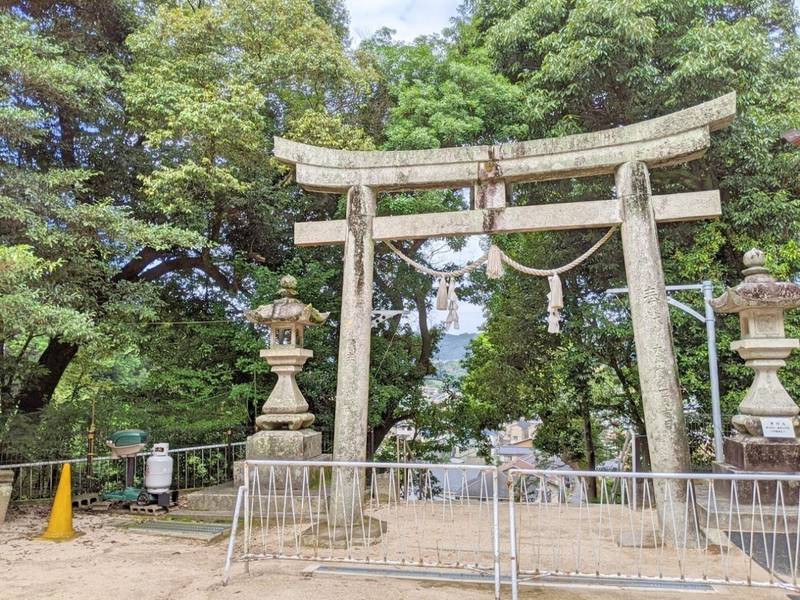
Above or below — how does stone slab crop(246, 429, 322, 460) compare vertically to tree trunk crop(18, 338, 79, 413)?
below

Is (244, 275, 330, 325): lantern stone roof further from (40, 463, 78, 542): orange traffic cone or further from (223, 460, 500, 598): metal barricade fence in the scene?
(40, 463, 78, 542): orange traffic cone

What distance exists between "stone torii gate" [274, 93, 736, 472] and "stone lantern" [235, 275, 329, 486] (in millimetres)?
1379

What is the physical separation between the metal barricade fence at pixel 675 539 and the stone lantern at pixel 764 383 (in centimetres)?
30

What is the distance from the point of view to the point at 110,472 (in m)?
9.23

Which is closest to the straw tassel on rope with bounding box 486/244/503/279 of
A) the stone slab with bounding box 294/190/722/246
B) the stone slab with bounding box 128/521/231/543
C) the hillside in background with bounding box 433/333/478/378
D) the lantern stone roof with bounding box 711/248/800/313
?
the stone slab with bounding box 294/190/722/246

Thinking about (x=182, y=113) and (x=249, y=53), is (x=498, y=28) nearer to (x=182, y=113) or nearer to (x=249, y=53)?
(x=249, y=53)

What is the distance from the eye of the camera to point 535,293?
37.6 ft

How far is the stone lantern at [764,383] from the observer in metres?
5.66

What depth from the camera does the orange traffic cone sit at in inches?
240

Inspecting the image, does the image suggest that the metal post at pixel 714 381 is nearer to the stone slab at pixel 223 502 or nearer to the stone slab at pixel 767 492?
the stone slab at pixel 767 492

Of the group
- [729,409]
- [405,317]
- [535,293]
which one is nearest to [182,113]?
[405,317]

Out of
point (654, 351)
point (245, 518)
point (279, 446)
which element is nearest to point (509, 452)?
point (279, 446)

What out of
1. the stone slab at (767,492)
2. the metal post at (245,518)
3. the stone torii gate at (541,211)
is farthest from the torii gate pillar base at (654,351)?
the metal post at (245,518)

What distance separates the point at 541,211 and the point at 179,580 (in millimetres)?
4957
